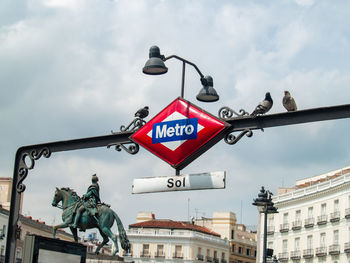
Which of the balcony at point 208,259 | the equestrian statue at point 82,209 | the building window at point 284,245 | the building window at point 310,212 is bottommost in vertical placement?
the equestrian statue at point 82,209

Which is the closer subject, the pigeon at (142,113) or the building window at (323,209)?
the pigeon at (142,113)

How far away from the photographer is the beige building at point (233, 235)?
101 meters

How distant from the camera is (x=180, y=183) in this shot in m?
9.09

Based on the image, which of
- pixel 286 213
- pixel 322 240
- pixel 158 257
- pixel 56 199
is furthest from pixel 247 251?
pixel 56 199

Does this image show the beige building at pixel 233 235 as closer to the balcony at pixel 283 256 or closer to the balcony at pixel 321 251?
the balcony at pixel 283 256

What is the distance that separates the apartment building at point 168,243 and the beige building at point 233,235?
5.91 meters

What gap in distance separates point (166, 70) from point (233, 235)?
9313 centimetres

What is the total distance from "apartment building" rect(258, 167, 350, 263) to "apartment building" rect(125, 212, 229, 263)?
12.9 m

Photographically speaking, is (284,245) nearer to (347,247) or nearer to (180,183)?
(347,247)

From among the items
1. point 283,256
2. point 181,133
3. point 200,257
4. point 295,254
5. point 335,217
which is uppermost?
point 335,217

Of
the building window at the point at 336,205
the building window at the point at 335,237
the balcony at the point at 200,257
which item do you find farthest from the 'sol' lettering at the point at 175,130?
the balcony at the point at 200,257

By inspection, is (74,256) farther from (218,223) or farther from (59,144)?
(218,223)

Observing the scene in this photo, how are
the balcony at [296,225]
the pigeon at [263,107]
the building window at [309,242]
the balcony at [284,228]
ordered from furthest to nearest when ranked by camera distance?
1. the balcony at [284,228]
2. the balcony at [296,225]
3. the building window at [309,242]
4. the pigeon at [263,107]

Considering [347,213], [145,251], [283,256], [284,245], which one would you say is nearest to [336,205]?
[347,213]
